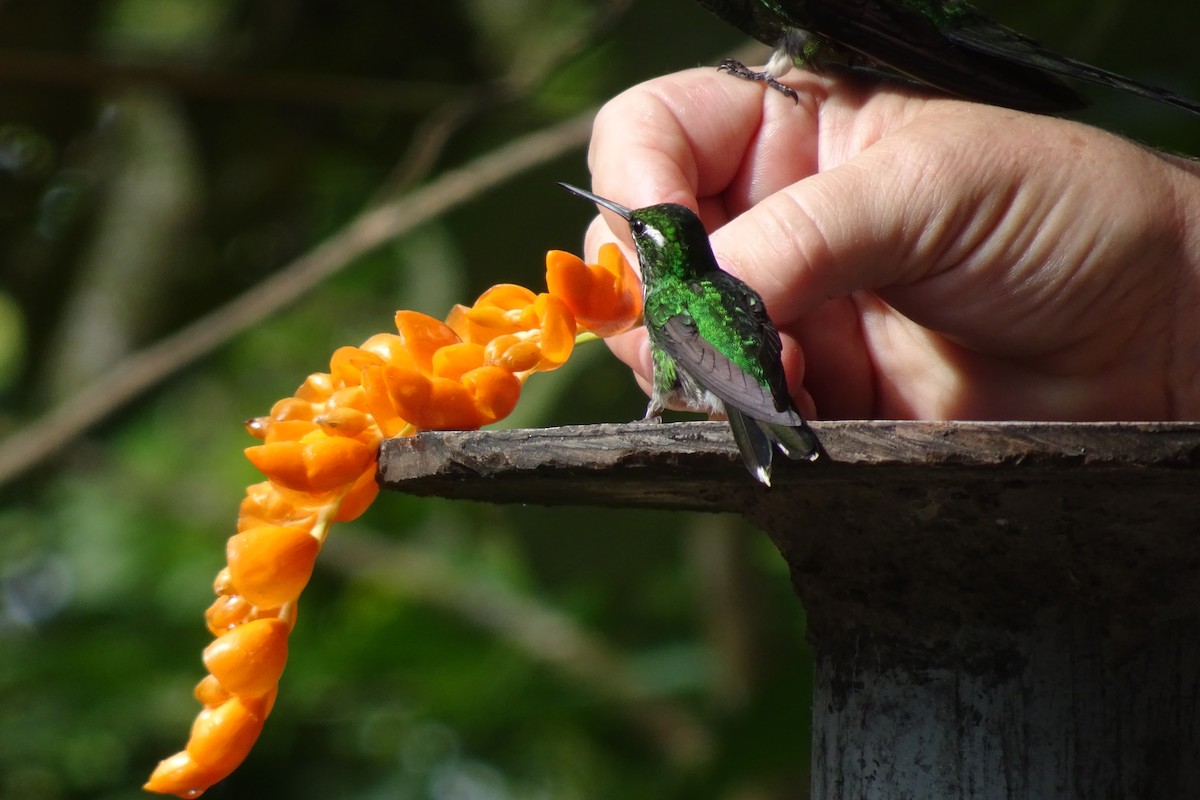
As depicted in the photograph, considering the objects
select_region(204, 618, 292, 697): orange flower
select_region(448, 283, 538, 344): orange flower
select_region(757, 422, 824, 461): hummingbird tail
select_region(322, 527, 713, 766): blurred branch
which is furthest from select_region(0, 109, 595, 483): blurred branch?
select_region(757, 422, 824, 461): hummingbird tail

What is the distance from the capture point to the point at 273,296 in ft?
14.3

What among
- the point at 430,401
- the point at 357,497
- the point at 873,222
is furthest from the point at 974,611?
the point at 357,497

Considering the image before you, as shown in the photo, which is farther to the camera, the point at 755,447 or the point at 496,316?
the point at 496,316

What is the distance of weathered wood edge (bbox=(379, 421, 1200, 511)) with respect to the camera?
3.59ft

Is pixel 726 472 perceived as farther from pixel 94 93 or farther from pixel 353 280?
pixel 353 280

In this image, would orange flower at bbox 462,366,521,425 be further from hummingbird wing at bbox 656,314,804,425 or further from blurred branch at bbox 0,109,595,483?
blurred branch at bbox 0,109,595,483

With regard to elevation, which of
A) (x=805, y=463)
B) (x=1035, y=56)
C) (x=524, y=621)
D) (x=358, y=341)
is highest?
(x=358, y=341)

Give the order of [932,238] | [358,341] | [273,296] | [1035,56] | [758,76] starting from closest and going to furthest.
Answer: [932,238] < [1035,56] < [758,76] < [273,296] < [358,341]

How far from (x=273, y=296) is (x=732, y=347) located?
3.13m

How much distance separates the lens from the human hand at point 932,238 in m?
1.65

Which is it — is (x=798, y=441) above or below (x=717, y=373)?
below

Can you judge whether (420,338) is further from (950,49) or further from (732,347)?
(950,49)

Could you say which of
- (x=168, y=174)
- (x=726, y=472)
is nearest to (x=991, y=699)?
(x=726, y=472)

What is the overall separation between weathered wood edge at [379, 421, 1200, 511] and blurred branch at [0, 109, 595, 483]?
300cm
